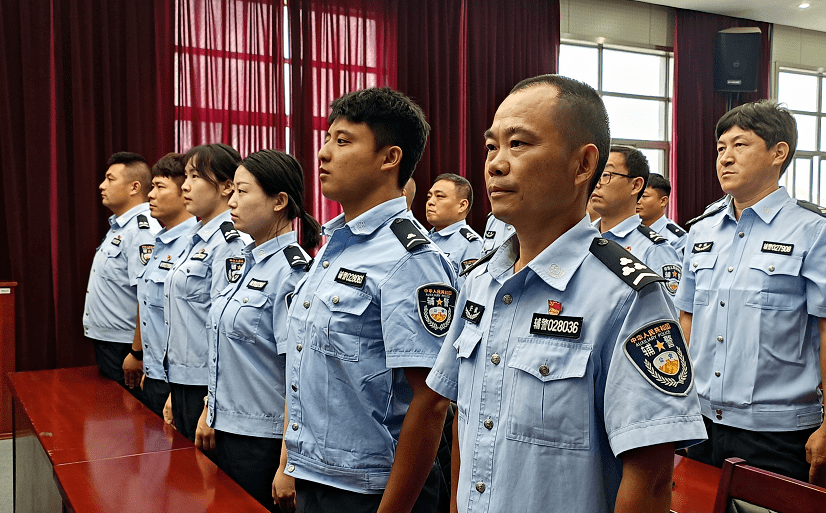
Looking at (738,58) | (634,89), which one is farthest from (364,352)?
(738,58)

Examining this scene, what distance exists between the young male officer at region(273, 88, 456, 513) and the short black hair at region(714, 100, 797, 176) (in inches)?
51.2

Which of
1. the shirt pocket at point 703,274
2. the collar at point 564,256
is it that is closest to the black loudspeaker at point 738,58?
the shirt pocket at point 703,274

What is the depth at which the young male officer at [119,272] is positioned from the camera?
3.85m

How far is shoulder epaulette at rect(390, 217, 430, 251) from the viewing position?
1.63m

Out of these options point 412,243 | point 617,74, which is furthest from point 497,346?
point 617,74

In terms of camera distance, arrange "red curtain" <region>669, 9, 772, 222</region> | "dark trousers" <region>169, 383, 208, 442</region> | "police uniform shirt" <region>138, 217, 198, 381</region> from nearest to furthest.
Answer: "dark trousers" <region>169, 383, 208, 442</region> < "police uniform shirt" <region>138, 217, 198, 381</region> < "red curtain" <region>669, 9, 772, 222</region>

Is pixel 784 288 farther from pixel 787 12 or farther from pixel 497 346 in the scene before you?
pixel 787 12

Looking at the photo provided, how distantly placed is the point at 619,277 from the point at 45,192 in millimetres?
5094

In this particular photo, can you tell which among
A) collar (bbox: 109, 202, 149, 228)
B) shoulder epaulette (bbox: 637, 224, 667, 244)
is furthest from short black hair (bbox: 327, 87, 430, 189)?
collar (bbox: 109, 202, 149, 228)

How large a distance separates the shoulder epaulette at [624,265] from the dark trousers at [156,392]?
265 centimetres

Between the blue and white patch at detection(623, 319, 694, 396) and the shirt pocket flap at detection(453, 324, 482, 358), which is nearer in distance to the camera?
the blue and white patch at detection(623, 319, 694, 396)

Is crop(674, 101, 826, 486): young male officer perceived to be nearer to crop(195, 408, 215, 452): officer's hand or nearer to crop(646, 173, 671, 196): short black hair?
crop(195, 408, 215, 452): officer's hand

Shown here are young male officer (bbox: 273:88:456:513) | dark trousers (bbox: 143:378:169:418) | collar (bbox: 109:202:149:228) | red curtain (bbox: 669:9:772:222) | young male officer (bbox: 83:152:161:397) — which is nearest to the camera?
young male officer (bbox: 273:88:456:513)

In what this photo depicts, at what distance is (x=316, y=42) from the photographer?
243 inches
